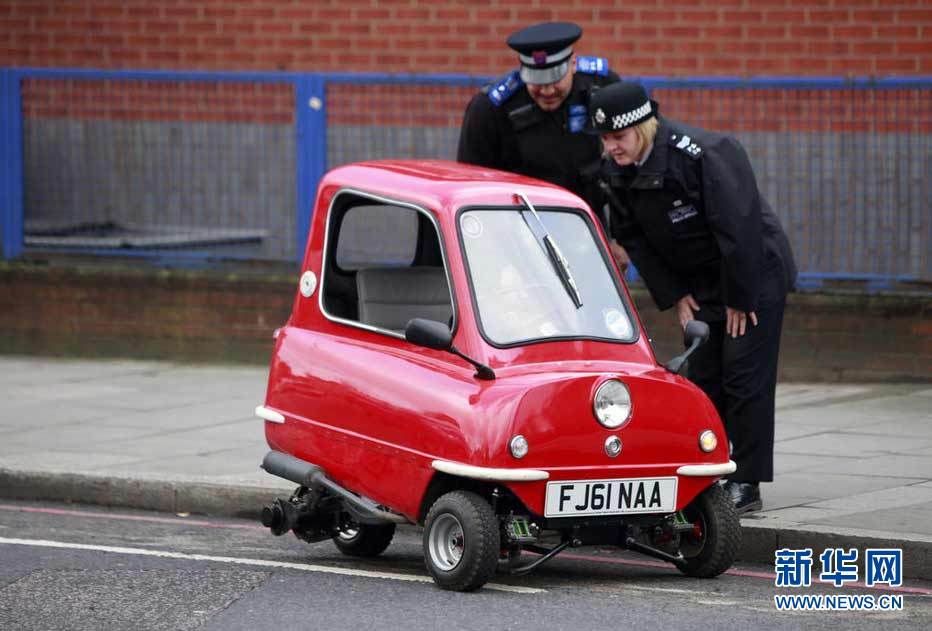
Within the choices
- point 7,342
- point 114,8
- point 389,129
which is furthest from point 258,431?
point 114,8

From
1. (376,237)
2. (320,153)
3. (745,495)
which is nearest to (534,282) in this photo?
(745,495)

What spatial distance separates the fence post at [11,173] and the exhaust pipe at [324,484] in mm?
7508

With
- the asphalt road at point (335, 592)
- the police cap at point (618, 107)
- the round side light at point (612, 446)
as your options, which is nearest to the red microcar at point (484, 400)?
the round side light at point (612, 446)

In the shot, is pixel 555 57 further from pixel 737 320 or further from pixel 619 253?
pixel 737 320

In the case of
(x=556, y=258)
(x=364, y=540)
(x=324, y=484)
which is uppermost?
(x=556, y=258)

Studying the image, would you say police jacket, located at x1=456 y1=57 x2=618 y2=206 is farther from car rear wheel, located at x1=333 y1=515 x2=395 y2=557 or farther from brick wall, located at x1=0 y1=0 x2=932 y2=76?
brick wall, located at x1=0 y1=0 x2=932 y2=76

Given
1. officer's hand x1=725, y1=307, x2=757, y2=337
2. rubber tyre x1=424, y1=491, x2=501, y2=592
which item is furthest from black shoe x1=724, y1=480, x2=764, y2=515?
rubber tyre x1=424, y1=491, x2=501, y2=592

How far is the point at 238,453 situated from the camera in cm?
988

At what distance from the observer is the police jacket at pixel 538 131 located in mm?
8617

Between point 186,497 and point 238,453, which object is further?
point 238,453

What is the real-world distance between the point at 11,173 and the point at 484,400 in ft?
29.2

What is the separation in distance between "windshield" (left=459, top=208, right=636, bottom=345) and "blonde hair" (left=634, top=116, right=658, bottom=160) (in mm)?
564

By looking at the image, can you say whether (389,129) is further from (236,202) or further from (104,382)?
(104,382)

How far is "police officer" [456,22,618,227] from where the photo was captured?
846 cm
